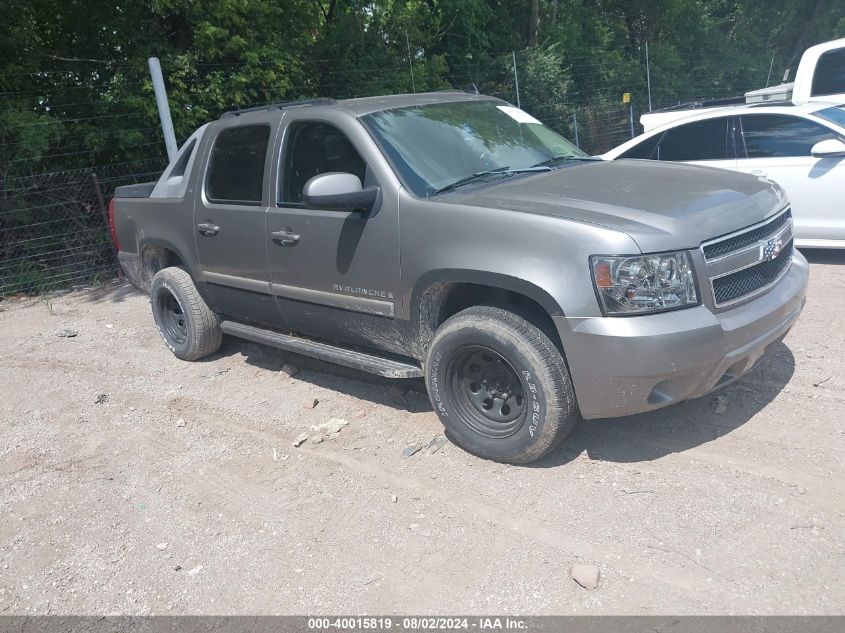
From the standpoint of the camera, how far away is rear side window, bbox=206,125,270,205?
5168 millimetres

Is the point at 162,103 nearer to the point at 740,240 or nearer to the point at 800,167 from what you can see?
the point at 800,167

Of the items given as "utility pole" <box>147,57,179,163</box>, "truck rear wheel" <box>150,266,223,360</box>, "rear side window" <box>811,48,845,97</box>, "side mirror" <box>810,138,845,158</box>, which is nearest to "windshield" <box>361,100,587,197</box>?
"truck rear wheel" <box>150,266,223,360</box>

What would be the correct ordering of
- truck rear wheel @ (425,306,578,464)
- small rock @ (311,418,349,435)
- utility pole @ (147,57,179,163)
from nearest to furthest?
truck rear wheel @ (425,306,578,464)
small rock @ (311,418,349,435)
utility pole @ (147,57,179,163)

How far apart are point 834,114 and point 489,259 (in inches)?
216

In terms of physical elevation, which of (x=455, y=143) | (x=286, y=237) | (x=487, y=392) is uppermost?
(x=455, y=143)

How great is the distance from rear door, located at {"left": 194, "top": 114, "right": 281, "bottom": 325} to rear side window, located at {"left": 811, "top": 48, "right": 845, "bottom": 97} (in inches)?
288

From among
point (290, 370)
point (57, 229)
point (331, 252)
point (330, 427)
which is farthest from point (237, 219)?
point (57, 229)

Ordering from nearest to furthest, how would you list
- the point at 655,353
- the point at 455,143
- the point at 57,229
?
1. the point at 655,353
2. the point at 455,143
3. the point at 57,229

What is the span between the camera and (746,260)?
3822mm

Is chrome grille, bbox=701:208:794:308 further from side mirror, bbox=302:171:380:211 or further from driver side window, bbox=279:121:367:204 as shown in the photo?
driver side window, bbox=279:121:367:204

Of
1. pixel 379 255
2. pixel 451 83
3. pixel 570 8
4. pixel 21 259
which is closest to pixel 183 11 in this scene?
pixel 21 259

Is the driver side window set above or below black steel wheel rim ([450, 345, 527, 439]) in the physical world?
above

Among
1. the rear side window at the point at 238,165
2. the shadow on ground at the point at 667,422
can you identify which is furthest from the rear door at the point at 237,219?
the shadow on ground at the point at 667,422

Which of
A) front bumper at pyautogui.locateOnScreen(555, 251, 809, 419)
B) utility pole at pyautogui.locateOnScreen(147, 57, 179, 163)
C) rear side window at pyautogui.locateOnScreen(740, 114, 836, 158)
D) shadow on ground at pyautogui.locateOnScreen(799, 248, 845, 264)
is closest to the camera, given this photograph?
front bumper at pyautogui.locateOnScreen(555, 251, 809, 419)
